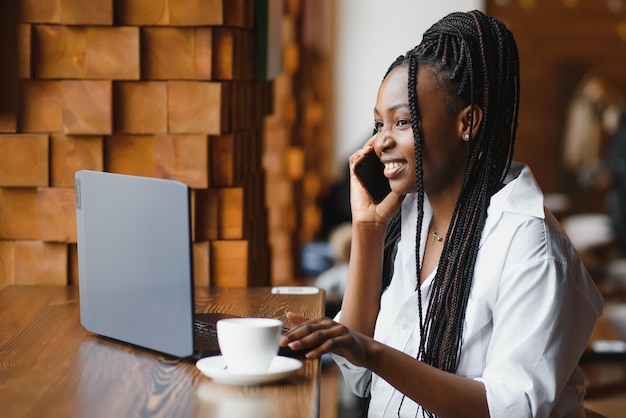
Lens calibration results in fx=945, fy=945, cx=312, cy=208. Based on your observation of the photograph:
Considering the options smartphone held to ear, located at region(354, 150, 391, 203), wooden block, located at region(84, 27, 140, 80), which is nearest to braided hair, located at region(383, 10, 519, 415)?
smartphone held to ear, located at region(354, 150, 391, 203)

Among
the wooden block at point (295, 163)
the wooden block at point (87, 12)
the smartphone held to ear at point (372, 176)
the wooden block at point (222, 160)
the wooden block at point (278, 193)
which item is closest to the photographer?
the smartphone held to ear at point (372, 176)

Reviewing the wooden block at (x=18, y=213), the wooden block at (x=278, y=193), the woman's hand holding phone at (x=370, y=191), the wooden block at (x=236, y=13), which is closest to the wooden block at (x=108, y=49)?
the wooden block at (x=236, y=13)

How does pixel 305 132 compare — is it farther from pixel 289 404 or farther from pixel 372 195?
pixel 289 404

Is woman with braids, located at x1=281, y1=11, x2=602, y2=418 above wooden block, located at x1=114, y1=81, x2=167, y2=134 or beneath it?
beneath

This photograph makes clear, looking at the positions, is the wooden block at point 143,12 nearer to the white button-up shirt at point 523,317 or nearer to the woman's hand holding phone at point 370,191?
the woman's hand holding phone at point 370,191

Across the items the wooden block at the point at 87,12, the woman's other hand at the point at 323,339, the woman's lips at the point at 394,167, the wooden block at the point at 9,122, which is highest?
the wooden block at the point at 87,12

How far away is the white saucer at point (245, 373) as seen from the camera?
48.5 inches

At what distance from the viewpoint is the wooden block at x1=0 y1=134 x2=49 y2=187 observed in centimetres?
212

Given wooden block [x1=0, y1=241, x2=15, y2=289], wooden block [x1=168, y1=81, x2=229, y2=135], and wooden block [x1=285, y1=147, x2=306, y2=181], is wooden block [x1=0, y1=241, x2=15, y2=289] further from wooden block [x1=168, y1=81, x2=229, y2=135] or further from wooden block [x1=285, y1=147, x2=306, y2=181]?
wooden block [x1=285, y1=147, x2=306, y2=181]

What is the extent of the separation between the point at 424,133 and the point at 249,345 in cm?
55

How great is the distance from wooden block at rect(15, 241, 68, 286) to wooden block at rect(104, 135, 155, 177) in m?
0.22

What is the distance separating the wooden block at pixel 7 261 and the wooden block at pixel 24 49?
0.39 meters

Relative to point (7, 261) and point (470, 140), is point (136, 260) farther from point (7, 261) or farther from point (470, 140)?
point (7, 261)

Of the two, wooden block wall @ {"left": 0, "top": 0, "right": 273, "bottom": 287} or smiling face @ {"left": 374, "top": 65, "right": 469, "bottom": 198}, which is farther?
wooden block wall @ {"left": 0, "top": 0, "right": 273, "bottom": 287}
